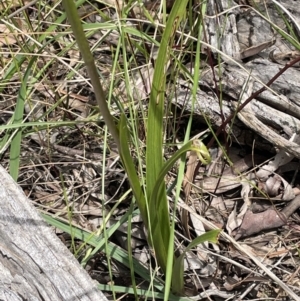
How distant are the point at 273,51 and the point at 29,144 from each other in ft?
2.51

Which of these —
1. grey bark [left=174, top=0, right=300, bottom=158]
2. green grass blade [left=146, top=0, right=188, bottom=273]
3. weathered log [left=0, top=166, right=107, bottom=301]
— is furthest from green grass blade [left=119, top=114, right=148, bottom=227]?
grey bark [left=174, top=0, right=300, bottom=158]

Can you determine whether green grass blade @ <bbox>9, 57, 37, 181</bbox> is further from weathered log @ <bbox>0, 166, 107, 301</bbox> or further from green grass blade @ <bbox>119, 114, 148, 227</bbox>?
green grass blade @ <bbox>119, 114, 148, 227</bbox>

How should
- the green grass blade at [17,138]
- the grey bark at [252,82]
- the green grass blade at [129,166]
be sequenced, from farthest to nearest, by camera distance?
the grey bark at [252,82]
the green grass blade at [17,138]
the green grass blade at [129,166]

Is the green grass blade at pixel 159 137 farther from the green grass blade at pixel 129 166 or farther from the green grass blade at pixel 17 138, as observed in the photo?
the green grass blade at pixel 17 138

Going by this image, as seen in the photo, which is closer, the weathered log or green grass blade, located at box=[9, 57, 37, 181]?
the weathered log

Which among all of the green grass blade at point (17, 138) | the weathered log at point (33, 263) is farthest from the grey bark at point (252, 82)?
the weathered log at point (33, 263)

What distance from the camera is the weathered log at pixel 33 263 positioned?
38.7 inches

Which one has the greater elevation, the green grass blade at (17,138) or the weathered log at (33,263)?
the green grass blade at (17,138)

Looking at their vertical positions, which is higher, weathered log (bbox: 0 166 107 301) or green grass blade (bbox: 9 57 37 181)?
green grass blade (bbox: 9 57 37 181)

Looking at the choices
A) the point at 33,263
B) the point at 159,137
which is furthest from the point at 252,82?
the point at 33,263

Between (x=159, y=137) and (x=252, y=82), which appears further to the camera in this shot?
(x=252, y=82)

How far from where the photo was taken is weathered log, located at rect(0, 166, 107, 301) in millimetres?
984

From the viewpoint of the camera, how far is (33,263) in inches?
39.8

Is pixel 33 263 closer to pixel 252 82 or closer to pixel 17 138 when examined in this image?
pixel 17 138
